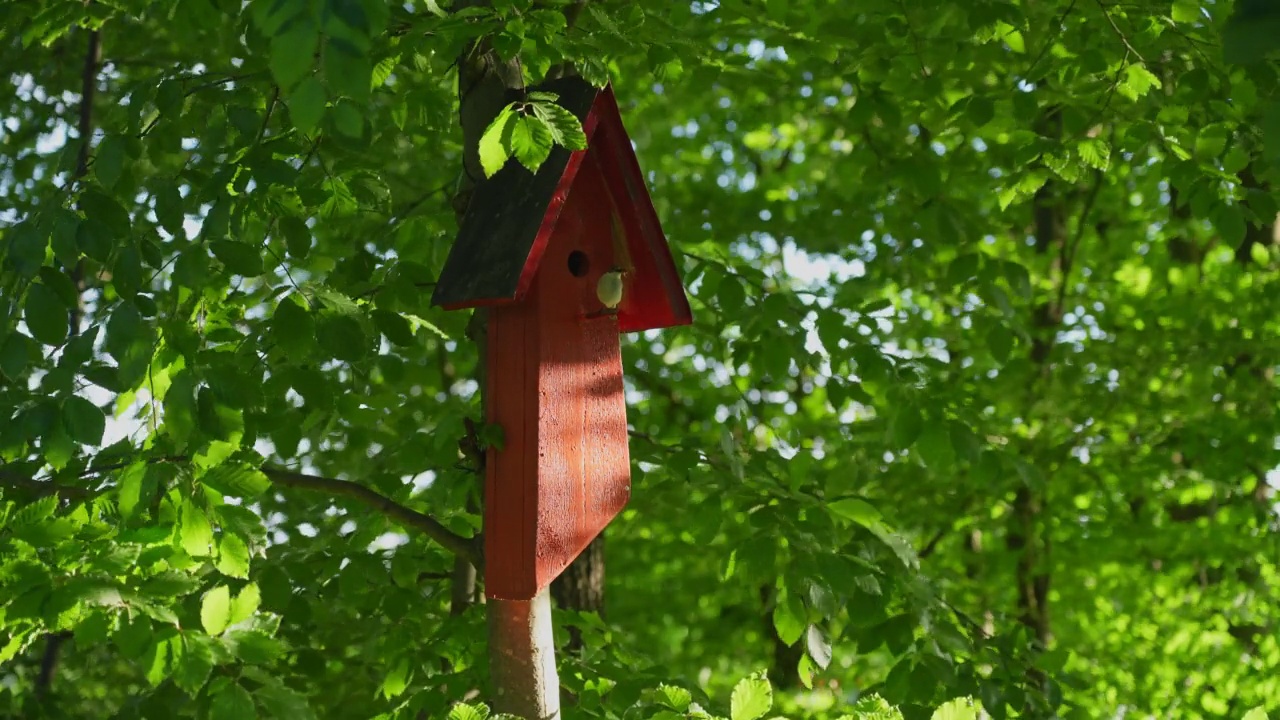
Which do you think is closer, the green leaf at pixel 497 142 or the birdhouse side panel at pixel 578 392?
the green leaf at pixel 497 142

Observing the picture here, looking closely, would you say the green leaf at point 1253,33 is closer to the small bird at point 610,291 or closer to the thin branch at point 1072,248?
the small bird at point 610,291

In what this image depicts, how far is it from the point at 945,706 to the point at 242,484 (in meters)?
1.08

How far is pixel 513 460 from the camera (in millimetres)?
2049

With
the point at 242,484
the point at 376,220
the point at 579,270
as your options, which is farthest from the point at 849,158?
the point at 242,484

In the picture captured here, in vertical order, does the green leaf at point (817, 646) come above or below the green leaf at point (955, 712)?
above

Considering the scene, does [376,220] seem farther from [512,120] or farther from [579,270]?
[512,120]

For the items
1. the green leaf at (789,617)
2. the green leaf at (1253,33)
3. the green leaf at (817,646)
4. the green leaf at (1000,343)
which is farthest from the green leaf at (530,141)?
the green leaf at (1000,343)

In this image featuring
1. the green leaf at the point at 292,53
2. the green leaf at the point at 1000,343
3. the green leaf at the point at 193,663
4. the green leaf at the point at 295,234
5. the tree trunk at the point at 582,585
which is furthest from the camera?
the tree trunk at the point at 582,585

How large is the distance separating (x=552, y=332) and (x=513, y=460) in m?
0.23

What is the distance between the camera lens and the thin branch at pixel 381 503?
2123mm

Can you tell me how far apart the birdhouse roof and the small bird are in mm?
133

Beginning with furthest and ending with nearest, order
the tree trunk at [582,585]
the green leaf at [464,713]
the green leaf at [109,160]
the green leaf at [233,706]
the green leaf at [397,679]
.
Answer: the tree trunk at [582,585]
the green leaf at [397,679]
the green leaf at [109,160]
the green leaf at [464,713]
the green leaf at [233,706]

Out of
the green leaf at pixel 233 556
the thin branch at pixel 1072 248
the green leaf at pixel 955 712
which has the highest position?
the thin branch at pixel 1072 248

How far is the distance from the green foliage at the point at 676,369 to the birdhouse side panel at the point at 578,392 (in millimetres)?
123
